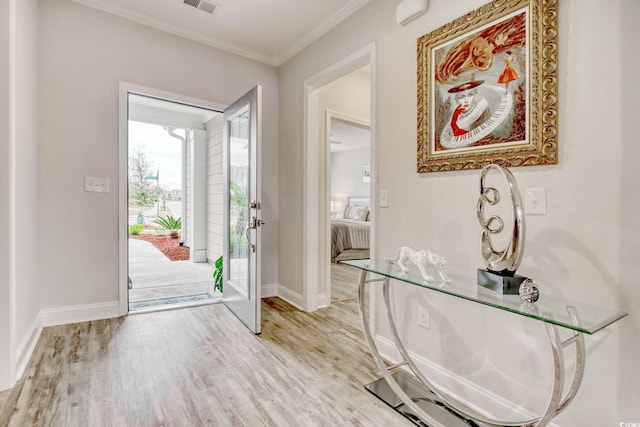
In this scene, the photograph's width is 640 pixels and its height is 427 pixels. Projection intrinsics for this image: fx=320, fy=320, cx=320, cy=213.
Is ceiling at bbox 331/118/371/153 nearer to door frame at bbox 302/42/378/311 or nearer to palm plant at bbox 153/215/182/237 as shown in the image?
door frame at bbox 302/42/378/311

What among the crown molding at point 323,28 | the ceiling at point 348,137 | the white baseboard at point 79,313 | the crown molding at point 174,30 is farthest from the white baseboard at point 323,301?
the ceiling at point 348,137

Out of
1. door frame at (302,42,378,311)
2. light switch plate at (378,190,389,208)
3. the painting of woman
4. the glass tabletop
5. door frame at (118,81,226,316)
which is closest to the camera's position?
the glass tabletop

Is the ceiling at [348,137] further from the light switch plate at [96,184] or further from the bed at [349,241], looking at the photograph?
the light switch plate at [96,184]

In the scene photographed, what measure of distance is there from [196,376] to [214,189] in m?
4.25

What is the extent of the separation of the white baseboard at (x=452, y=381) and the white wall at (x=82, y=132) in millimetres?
2361

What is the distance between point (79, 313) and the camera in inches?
106

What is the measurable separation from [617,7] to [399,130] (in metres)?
1.13

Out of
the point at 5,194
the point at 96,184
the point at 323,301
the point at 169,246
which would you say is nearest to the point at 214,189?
the point at 169,246

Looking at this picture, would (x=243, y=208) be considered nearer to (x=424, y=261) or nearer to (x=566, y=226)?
(x=424, y=261)

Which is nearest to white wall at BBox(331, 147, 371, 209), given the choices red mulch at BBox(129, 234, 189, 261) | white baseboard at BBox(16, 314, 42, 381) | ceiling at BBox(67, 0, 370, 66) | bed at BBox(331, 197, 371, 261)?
bed at BBox(331, 197, 371, 261)

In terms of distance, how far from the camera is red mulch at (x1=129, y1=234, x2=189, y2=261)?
638 centimetres

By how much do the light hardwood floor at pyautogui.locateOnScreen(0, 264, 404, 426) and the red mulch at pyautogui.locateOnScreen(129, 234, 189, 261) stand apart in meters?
3.71

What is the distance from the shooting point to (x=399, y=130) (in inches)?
85.3

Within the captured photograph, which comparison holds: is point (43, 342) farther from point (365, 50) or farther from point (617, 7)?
point (617, 7)
